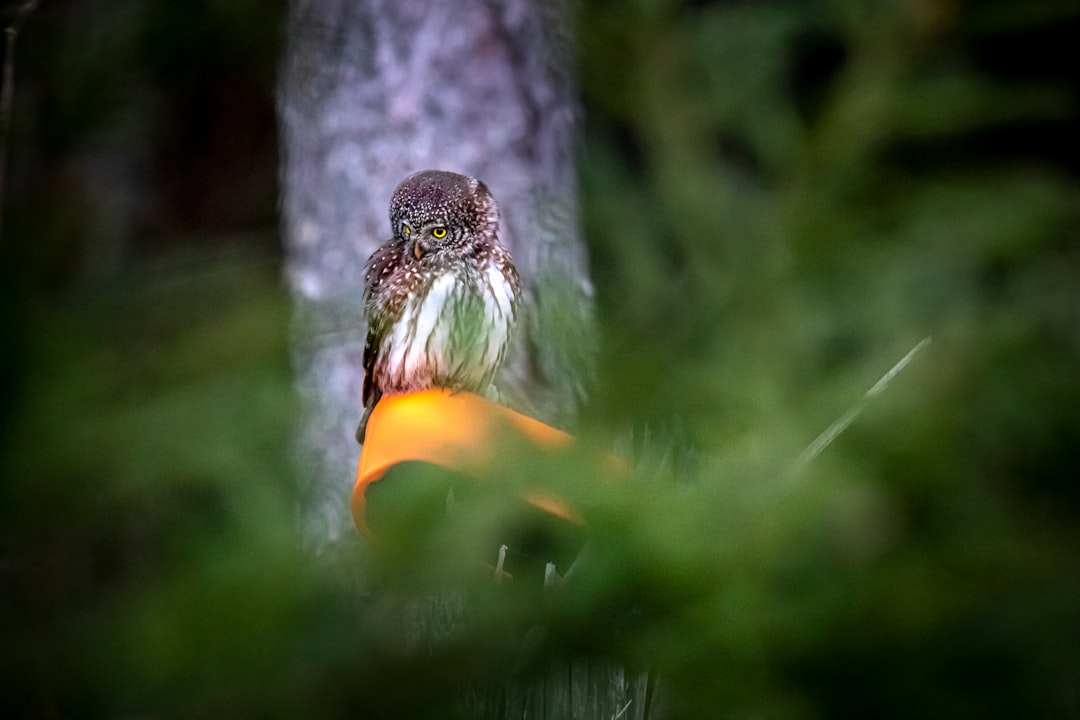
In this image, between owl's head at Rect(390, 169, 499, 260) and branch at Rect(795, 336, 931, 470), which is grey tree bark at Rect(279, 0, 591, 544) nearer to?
owl's head at Rect(390, 169, 499, 260)

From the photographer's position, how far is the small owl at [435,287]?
1.23 metres

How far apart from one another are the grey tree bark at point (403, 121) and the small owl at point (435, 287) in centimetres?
101

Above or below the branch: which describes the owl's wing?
above

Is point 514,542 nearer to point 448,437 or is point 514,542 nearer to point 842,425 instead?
point 448,437

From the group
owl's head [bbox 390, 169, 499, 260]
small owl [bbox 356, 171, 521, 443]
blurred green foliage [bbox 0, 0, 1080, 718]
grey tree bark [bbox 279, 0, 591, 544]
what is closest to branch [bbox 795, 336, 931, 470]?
blurred green foliage [bbox 0, 0, 1080, 718]

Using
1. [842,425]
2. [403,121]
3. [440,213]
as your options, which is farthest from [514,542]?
[403,121]

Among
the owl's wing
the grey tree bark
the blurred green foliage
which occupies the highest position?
the grey tree bark

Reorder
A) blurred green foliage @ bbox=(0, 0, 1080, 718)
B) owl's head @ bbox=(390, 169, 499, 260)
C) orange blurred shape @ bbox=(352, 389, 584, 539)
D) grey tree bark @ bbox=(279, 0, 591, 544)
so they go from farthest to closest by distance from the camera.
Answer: grey tree bark @ bbox=(279, 0, 591, 544) < owl's head @ bbox=(390, 169, 499, 260) < orange blurred shape @ bbox=(352, 389, 584, 539) < blurred green foliage @ bbox=(0, 0, 1080, 718)

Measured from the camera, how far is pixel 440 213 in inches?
49.8

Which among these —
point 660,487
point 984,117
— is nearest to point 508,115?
point 984,117

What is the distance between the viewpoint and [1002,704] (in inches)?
33.4

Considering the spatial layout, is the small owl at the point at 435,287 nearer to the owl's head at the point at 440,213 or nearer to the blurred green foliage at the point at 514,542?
the owl's head at the point at 440,213

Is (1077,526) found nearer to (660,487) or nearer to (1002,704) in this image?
(1002,704)

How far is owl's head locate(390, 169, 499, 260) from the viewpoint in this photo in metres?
1.22
